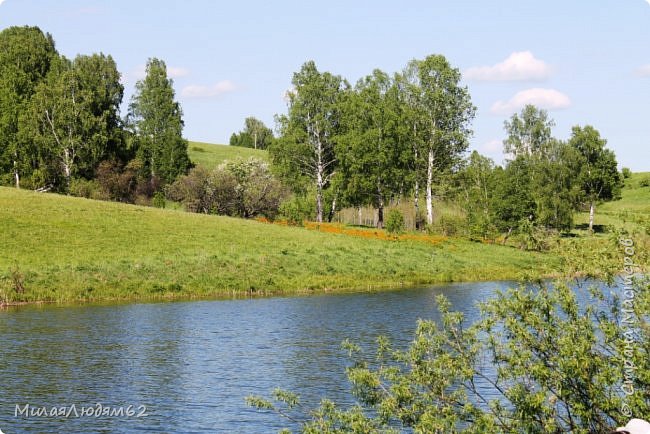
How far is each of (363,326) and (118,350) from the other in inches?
484

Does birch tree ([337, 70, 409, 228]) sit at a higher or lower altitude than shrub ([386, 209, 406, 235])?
higher

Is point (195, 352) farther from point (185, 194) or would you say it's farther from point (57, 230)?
point (185, 194)

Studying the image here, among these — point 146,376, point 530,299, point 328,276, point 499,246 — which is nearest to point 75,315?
point 146,376

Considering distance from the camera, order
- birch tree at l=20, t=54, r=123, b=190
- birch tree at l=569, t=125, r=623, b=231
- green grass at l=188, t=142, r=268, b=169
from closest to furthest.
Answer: birch tree at l=20, t=54, r=123, b=190 < birch tree at l=569, t=125, r=623, b=231 < green grass at l=188, t=142, r=268, b=169

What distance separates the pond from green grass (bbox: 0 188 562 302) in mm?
4088

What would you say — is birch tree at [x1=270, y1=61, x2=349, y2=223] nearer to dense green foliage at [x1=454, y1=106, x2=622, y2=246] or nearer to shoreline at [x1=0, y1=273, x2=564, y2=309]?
dense green foliage at [x1=454, y1=106, x2=622, y2=246]

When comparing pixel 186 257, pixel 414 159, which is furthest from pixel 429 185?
pixel 186 257

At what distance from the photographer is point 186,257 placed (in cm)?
5678

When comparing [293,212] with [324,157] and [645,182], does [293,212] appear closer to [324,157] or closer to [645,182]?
[324,157]

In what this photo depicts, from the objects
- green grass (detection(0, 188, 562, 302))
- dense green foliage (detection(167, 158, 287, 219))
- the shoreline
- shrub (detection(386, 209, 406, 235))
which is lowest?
the shoreline

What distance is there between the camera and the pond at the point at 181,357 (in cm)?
2220

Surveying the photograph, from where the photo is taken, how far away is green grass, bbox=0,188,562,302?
4956cm

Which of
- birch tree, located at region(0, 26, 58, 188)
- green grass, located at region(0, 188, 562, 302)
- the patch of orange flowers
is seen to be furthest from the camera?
birch tree, located at region(0, 26, 58, 188)

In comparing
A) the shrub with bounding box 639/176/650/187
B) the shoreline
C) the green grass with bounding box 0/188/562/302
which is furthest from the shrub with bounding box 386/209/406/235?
the shrub with bounding box 639/176/650/187
